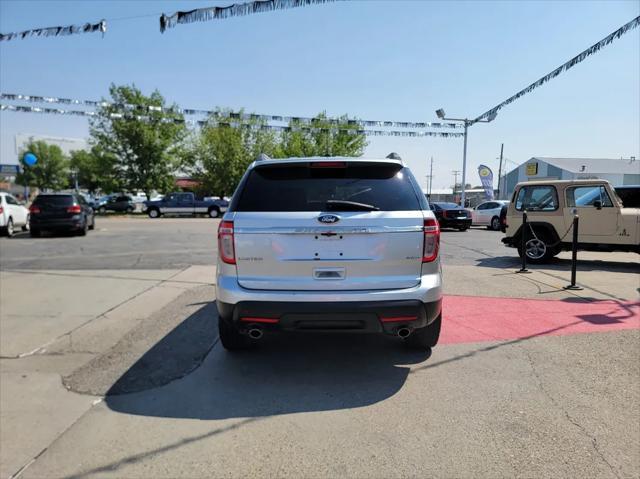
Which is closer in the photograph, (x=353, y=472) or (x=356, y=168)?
(x=353, y=472)

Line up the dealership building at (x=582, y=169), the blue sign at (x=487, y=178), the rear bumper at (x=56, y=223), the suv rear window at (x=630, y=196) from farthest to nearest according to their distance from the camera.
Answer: the dealership building at (x=582, y=169), the blue sign at (x=487, y=178), the rear bumper at (x=56, y=223), the suv rear window at (x=630, y=196)

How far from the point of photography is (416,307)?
141 inches

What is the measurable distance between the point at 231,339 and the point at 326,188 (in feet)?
5.82

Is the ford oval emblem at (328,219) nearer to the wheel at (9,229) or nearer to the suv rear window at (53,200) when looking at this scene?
the suv rear window at (53,200)

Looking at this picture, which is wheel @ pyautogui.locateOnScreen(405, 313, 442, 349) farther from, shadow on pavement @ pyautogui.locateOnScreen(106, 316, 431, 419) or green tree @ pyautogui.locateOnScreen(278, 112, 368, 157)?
green tree @ pyautogui.locateOnScreen(278, 112, 368, 157)

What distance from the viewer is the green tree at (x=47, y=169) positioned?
3265 inches

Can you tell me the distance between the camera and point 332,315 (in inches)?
138

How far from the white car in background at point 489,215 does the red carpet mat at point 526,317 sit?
17.8 meters

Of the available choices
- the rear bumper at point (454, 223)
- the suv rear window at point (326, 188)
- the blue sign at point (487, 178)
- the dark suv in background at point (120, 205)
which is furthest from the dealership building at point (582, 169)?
the suv rear window at point (326, 188)

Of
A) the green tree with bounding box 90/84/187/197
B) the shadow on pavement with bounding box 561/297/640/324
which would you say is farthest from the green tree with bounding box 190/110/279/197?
the shadow on pavement with bounding box 561/297/640/324

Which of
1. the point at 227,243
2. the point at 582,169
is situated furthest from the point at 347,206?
the point at 582,169

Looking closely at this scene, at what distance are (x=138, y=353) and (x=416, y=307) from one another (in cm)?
294

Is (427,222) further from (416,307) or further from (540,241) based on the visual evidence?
(540,241)

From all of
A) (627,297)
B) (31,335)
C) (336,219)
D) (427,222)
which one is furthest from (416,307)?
(627,297)
